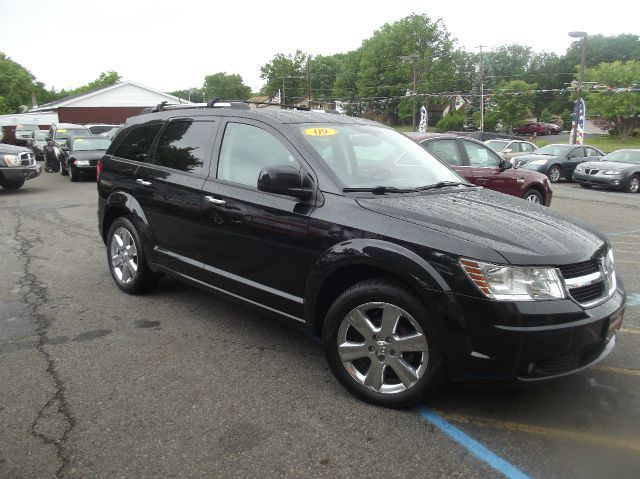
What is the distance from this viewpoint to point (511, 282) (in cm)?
Result: 281

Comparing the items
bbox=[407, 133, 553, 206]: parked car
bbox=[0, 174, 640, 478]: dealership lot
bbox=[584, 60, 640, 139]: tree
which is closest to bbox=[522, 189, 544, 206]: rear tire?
bbox=[407, 133, 553, 206]: parked car

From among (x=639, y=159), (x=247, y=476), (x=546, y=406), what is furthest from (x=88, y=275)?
(x=639, y=159)

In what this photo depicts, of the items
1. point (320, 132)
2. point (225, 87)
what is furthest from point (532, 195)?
point (225, 87)

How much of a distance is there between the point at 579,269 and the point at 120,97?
52.3 meters

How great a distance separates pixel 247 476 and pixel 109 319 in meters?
2.60

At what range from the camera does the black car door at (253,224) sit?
360 cm

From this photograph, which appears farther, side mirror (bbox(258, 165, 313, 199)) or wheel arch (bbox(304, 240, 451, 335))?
side mirror (bbox(258, 165, 313, 199))

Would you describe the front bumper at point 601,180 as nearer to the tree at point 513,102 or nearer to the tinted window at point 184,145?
the tinted window at point 184,145

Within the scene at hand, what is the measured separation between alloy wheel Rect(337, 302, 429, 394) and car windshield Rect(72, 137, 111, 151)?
55.4 ft

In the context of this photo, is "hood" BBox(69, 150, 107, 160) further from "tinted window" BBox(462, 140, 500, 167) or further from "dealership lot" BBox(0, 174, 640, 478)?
"dealership lot" BBox(0, 174, 640, 478)

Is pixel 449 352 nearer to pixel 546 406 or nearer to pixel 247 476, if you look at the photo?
pixel 546 406

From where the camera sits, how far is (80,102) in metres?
48.8

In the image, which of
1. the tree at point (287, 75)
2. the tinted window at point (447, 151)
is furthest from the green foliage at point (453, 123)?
the tinted window at point (447, 151)

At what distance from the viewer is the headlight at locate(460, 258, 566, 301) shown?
280 centimetres
